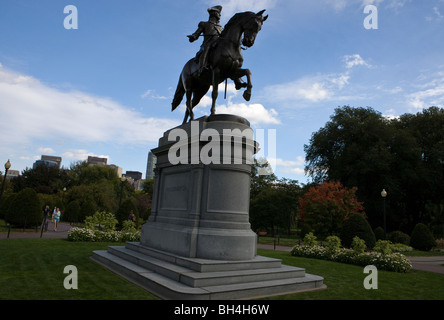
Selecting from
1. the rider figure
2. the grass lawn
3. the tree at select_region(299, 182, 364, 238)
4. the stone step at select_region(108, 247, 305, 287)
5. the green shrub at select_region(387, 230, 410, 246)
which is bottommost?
the green shrub at select_region(387, 230, 410, 246)

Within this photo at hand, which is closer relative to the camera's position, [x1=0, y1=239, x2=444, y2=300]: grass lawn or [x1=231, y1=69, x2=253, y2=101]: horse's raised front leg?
[x1=0, y1=239, x2=444, y2=300]: grass lawn

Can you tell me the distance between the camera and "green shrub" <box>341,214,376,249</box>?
62.7 ft

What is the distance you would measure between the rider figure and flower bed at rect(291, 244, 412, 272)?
1014cm

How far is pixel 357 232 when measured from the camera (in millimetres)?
19266

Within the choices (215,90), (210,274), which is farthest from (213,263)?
(215,90)

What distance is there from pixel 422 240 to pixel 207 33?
90.3ft

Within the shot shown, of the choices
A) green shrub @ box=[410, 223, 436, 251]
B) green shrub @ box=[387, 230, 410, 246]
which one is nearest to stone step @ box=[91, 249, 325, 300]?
green shrub @ box=[410, 223, 436, 251]

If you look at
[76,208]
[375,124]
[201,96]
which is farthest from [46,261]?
[375,124]

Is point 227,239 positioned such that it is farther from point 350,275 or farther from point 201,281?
point 350,275

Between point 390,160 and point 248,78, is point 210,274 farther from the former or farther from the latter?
point 390,160

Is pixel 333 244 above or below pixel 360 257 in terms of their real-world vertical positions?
above

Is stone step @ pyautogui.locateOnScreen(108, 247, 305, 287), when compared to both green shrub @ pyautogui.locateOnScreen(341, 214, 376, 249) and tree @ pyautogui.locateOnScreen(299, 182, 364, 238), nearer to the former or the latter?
green shrub @ pyautogui.locateOnScreen(341, 214, 376, 249)

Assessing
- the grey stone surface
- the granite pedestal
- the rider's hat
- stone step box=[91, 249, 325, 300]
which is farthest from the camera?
the rider's hat
